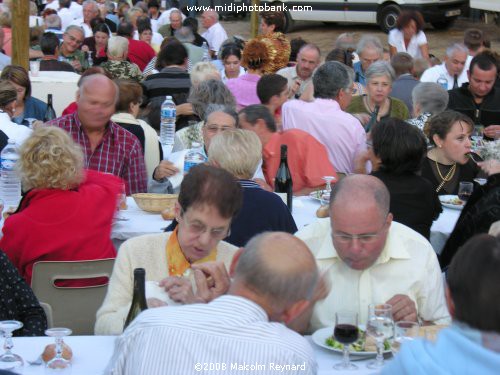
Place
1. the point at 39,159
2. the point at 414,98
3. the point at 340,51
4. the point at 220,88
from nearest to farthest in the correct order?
the point at 39,159, the point at 220,88, the point at 414,98, the point at 340,51

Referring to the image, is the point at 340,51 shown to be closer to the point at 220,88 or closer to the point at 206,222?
the point at 220,88

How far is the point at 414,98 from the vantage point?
8.02m

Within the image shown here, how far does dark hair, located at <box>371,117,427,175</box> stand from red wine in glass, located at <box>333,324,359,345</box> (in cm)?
191

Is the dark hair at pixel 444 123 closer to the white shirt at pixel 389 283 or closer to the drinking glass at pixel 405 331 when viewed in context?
the white shirt at pixel 389 283

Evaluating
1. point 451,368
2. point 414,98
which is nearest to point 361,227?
point 451,368

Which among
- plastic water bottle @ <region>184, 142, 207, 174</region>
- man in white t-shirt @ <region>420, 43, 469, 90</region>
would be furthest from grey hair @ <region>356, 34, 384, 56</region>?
plastic water bottle @ <region>184, 142, 207, 174</region>

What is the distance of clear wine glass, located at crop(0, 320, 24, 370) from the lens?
3.22 meters

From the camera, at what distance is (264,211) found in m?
4.63

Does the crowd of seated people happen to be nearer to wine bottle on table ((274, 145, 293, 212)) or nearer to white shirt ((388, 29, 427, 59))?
wine bottle on table ((274, 145, 293, 212))

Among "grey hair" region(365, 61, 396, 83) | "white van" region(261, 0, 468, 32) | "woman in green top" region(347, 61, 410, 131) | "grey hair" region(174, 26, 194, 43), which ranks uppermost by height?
"white van" region(261, 0, 468, 32)

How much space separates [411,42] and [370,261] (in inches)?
382

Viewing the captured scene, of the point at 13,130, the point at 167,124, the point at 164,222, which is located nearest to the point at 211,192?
the point at 164,222

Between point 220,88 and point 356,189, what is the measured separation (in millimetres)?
3781

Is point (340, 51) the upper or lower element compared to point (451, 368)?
upper
